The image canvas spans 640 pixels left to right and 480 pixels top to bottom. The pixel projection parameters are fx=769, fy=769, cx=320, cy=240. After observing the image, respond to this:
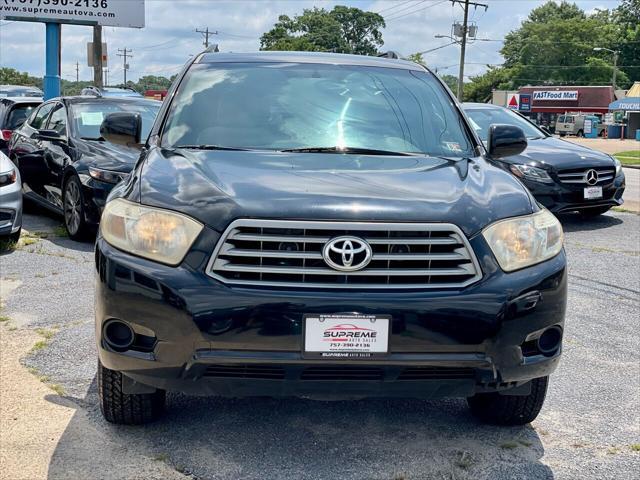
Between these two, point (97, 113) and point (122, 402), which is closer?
point (122, 402)

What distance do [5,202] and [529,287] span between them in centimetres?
567

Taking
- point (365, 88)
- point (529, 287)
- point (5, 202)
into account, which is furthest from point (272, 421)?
point (5, 202)

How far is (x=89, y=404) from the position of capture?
3.57 metres

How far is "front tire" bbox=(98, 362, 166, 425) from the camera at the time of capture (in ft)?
10.3

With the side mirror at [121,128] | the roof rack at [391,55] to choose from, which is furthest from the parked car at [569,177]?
the side mirror at [121,128]

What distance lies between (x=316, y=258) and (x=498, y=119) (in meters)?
8.48

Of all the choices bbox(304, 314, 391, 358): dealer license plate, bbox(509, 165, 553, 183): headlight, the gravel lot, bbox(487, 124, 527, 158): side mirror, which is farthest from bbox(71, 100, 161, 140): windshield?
bbox(304, 314, 391, 358): dealer license plate

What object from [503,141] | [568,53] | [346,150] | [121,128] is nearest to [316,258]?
[346,150]

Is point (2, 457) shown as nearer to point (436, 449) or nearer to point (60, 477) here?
point (60, 477)

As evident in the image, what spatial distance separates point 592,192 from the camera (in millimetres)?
9000

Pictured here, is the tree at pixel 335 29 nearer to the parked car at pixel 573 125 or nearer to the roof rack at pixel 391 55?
the parked car at pixel 573 125

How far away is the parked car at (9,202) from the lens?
A: 7074 mm

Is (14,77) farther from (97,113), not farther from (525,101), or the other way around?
(97,113)

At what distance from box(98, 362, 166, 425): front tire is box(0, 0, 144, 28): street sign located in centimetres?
1676
